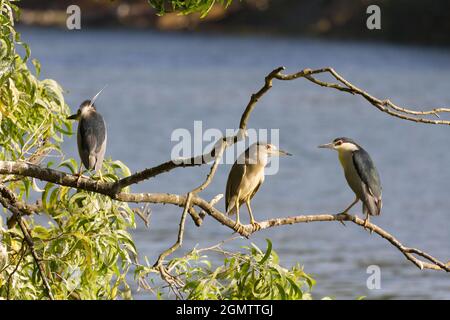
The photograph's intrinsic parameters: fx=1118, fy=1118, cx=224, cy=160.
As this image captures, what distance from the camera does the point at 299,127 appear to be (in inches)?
1190

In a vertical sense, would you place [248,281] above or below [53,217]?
below

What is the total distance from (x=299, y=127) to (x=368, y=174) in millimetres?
23411

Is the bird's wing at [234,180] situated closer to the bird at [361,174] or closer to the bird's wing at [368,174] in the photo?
the bird at [361,174]

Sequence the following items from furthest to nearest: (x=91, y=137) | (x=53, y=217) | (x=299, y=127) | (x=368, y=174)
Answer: (x=299, y=127) < (x=368, y=174) < (x=53, y=217) < (x=91, y=137)

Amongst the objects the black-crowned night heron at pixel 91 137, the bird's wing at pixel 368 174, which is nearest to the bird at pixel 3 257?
the black-crowned night heron at pixel 91 137

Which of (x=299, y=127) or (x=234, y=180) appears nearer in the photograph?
(x=234, y=180)

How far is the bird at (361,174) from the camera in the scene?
6828 millimetres

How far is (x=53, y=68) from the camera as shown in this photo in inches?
1721

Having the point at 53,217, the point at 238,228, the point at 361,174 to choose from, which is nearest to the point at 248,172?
the point at 238,228

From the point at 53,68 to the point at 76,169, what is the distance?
125 feet

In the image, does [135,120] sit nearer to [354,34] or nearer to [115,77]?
[115,77]

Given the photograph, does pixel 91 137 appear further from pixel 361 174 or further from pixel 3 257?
pixel 361 174

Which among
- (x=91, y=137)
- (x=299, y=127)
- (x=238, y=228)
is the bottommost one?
(x=299, y=127)

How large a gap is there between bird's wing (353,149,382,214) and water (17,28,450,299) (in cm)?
473
